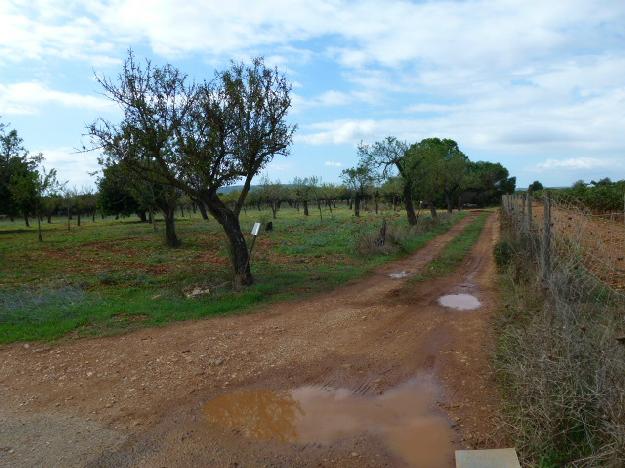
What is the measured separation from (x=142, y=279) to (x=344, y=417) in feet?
34.2

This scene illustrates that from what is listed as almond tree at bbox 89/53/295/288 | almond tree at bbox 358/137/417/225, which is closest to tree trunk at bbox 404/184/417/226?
almond tree at bbox 358/137/417/225

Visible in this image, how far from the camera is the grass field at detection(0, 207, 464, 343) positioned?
9727mm

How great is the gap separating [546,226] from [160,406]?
584 centimetres

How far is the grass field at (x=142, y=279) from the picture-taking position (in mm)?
9727

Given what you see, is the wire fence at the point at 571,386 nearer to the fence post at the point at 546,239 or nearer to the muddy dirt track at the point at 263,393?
the muddy dirt track at the point at 263,393

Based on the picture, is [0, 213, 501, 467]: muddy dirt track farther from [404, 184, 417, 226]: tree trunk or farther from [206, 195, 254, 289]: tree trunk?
[404, 184, 417, 226]: tree trunk

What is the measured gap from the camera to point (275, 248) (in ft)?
69.6

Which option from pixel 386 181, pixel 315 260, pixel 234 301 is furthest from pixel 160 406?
pixel 386 181

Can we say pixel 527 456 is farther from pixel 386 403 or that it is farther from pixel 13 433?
pixel 13 433

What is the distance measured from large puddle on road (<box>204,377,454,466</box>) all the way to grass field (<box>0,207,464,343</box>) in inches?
166

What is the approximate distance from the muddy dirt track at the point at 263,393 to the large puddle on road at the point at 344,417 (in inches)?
0.8

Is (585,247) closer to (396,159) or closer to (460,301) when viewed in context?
(460,301)

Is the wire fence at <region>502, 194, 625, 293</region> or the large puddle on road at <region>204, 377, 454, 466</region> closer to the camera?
the large puddle on road at <region>204, 377, 454, 466</region>

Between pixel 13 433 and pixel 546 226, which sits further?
pixel 546 226
